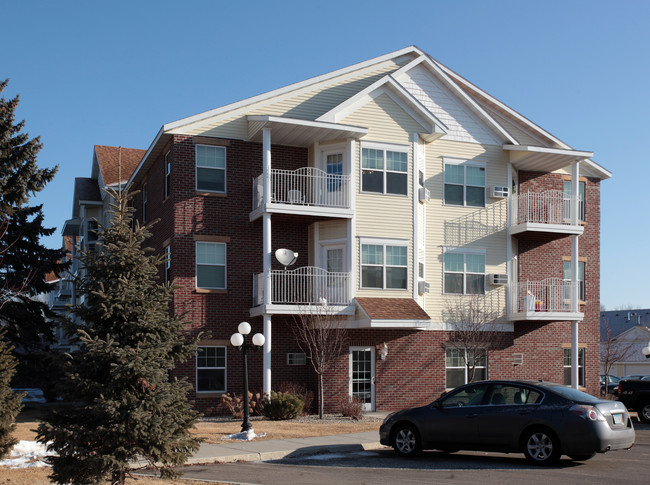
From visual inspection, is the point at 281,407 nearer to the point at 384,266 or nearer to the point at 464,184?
the point at 384,266

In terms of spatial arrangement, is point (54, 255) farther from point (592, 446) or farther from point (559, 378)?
point (592, 446)

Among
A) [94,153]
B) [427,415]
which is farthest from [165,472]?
[94,153]

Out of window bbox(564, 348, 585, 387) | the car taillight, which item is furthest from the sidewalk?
window bbox(564, 348, 585, 387)

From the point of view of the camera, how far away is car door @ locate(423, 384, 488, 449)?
13.4 m

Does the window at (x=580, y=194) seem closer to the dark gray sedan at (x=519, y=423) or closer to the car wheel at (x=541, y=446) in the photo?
the dark gray sedan at (x=519, y=423)

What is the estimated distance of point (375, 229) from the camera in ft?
78.4

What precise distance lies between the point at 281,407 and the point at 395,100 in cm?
1062

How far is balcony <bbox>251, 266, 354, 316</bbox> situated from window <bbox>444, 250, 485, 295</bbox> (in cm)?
436

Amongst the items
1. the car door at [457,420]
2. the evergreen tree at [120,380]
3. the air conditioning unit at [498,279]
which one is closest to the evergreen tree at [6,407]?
the evergreen tree at [120,380]

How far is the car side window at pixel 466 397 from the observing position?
1357cm

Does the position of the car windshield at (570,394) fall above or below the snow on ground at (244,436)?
above

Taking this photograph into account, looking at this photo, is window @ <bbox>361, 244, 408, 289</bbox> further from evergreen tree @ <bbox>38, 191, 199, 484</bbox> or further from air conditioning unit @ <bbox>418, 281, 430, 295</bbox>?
evergreen tree @ <bbox>38, 191, 199, 484</bbox>

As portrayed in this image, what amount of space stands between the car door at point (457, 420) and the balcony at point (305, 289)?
359 inches

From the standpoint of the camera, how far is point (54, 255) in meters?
29.0
